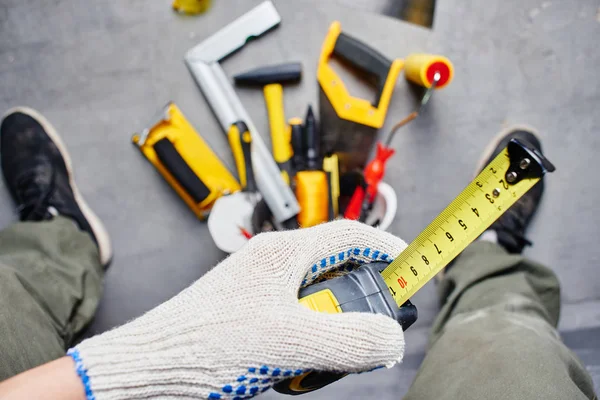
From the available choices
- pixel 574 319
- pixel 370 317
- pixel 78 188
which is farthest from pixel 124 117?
pixel 574 319

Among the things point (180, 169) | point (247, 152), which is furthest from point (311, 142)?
point (180, 169)

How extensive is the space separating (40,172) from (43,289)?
0.34m

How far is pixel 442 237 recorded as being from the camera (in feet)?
1.50

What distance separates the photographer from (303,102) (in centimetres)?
105

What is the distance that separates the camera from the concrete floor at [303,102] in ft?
3.38

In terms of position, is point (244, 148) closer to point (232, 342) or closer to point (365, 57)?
point (365, 57)

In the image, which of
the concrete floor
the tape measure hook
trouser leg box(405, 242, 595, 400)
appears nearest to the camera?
the tape measure hook

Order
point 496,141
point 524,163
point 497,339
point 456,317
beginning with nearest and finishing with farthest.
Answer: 1. point 524,163
2. point 497,339
3. point 456,317
4. point 496,141

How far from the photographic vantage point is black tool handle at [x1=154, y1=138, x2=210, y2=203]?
3.13ft

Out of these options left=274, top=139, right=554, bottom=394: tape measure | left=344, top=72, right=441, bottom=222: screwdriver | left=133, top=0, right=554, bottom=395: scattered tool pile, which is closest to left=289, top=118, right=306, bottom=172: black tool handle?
left=133, top=0, right=554, bottom=395: scattered tool pile

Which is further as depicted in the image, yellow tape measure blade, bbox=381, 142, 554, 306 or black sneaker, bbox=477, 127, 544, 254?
black sneaker, bbox=477, 127, 544, 254

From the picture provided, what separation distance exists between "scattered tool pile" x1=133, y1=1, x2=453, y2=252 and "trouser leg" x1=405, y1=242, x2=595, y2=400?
0.72ft

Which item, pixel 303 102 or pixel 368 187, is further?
pixel 303 102

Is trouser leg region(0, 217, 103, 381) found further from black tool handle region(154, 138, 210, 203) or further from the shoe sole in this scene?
the shoe sole
